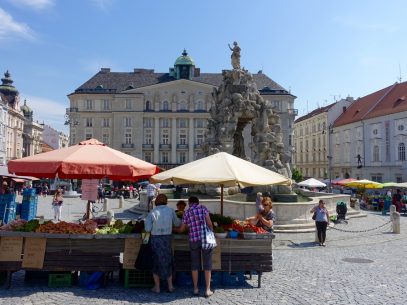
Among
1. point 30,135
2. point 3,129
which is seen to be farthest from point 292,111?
point 30,135

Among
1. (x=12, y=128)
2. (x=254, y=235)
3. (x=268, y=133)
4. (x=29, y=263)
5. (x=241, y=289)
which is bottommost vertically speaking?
(x=241, y=289)

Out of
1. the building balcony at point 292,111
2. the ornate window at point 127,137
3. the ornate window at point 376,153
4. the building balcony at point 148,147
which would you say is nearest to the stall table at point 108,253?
the ornate window at point 376,153

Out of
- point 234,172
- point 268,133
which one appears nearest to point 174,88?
point 268,133

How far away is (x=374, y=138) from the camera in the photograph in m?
57.2

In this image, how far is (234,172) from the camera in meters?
8.05

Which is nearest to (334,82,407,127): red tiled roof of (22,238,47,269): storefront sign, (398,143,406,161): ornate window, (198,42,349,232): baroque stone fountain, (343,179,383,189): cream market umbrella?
(398,143,406,161): ornate window

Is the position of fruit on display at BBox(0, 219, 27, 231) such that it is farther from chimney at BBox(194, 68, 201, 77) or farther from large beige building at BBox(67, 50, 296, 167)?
chimney at BBox(194, 68, 201, 77)

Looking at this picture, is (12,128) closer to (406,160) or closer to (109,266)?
(406,160)

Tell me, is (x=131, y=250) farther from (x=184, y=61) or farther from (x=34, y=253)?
(x=184, y=61)

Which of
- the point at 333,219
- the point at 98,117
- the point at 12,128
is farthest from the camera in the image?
the point at 12,128

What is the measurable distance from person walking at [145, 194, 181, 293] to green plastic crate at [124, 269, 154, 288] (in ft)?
1.03

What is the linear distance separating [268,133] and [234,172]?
50.7 feet

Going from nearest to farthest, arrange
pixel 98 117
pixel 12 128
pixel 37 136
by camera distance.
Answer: pixel 98 117 → pixel 12 128 → pixel 37 136

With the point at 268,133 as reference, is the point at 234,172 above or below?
below
